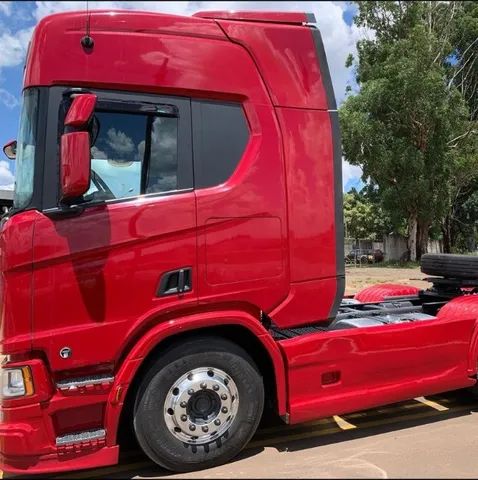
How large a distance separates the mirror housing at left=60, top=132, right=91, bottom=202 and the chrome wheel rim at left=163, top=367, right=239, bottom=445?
151 centimetres

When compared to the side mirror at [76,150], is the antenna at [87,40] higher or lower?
higher

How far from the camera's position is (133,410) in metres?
3.85

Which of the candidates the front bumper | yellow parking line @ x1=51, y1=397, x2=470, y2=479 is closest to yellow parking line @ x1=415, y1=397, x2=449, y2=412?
yellow parking line @ x1=51, y1=397, x2=470, y2=479

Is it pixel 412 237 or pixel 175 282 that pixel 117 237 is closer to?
pixel 175 282

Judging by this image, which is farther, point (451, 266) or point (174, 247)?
point (451, 266)

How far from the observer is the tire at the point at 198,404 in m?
3.83

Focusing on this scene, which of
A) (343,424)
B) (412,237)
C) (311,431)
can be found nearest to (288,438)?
(311,431)

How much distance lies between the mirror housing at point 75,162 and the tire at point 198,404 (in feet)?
4.32

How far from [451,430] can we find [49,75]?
14.6 feet

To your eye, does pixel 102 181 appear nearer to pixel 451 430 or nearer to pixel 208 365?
pixel 208 365

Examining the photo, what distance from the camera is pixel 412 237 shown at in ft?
99.1

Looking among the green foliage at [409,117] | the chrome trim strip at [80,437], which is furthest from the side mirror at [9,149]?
the green foliage at [409,117]

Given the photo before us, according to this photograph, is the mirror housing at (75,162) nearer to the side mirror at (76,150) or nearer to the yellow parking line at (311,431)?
the side mirror at (76,150)

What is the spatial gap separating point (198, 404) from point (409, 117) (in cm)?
2476
